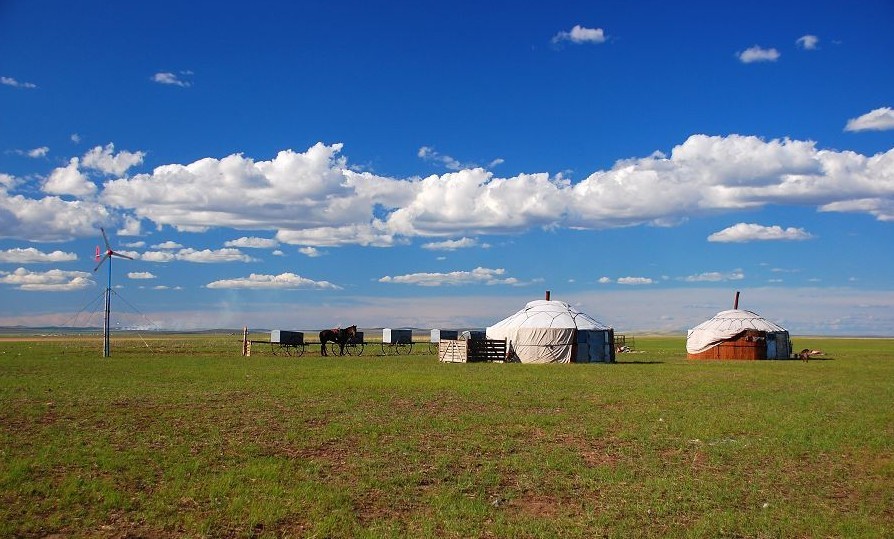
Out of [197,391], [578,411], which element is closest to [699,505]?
[578,411]

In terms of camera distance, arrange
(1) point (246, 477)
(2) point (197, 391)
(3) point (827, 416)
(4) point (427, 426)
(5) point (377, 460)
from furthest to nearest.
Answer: (2) point (197, 391), (3) point (827, 416), (4) point (427, 426), (5) point (377, 460), (1) point (246, 477)

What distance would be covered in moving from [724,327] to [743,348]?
209 cm

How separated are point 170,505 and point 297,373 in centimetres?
2329

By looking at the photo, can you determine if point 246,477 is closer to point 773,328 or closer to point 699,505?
point 699,505

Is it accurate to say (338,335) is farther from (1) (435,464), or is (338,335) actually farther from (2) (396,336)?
(1) (435,464)

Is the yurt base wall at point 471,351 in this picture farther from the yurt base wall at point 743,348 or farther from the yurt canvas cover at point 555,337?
the yurt base wall at point 743,348

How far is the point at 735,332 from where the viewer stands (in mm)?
54438

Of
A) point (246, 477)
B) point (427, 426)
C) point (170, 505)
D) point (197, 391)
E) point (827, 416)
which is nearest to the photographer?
point (170, 505)

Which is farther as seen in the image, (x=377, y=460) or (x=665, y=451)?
(x=665, y=451)

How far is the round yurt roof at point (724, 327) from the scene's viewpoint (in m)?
54.7

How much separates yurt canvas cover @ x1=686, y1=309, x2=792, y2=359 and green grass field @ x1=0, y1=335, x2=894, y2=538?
3104 cm

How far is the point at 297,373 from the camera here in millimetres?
33281

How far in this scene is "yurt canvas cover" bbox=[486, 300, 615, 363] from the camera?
46.9 m

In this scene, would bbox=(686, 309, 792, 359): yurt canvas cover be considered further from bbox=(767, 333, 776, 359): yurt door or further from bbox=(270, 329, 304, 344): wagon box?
bbox=(270, 329, 304, 344): wagon box
